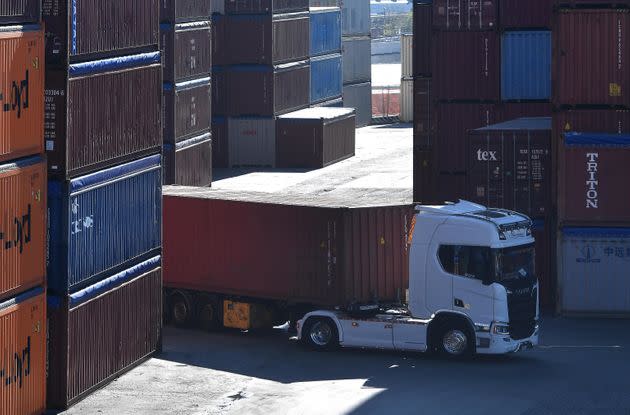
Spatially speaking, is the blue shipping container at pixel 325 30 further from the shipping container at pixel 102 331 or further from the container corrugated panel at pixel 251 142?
the shipping container at pixel 102 331

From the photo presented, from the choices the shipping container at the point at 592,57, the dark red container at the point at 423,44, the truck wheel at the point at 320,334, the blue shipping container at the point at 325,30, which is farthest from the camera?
the blue shipping container at the point at 325,30

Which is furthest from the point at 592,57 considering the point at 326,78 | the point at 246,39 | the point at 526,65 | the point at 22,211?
the point at 326,78

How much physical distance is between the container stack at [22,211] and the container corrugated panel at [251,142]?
45578 mm

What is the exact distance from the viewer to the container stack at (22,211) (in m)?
Result: 25.7

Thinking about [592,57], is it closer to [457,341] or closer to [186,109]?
[457,341]

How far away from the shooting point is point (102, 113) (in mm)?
29703

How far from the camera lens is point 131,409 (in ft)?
92.8

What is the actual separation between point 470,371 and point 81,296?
897 cm

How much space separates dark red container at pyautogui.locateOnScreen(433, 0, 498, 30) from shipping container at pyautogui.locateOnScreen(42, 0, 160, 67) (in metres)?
11.0

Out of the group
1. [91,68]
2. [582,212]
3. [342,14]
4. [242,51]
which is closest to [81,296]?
[91,68]

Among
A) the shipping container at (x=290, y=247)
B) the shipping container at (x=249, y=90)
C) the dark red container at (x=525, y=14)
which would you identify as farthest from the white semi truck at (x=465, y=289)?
the shipping container at (x=249, y=90)

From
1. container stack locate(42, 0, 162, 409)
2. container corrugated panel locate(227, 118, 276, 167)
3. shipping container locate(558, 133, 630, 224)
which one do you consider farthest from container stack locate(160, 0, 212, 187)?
container stack locate(42, 0, 162, 409)

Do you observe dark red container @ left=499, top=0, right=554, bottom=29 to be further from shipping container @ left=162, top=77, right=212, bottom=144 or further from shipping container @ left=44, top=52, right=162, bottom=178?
shipping container @ left=162, top=77, right=212, bottom=144

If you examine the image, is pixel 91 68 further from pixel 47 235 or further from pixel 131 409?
pixel 131 409
